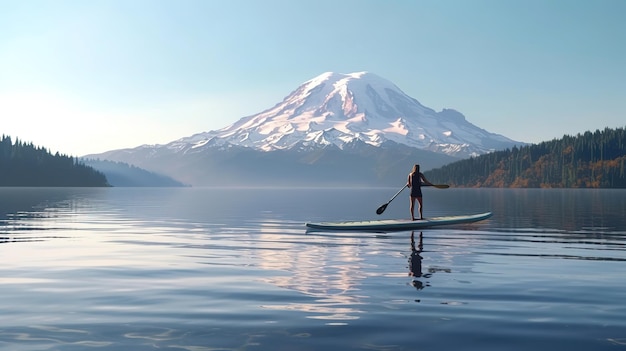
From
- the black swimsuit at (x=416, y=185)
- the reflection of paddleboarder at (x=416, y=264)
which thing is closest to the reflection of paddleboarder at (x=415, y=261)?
the reflection of paddleboarder at (x=416, y=264)

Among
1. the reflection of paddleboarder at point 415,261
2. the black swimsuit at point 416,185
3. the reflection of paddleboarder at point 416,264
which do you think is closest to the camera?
the reflection of paddleboarder at point 416,264

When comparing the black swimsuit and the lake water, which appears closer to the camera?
the lake water

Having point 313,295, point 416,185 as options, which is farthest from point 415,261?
point 416,185

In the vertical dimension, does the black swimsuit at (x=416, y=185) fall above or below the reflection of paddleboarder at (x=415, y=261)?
above

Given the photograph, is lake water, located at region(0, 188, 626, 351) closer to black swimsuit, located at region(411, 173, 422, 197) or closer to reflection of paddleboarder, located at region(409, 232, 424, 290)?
reflection of paddleboarder, located at region(409, 232, 424, 290)

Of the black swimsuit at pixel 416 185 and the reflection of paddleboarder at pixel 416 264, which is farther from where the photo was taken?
the black swimsuit at pixel 416 185

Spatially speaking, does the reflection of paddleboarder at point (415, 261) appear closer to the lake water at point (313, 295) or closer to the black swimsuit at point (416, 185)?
the lake water at point (313, 295)

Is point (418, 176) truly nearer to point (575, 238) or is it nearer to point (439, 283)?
point (575, 238)

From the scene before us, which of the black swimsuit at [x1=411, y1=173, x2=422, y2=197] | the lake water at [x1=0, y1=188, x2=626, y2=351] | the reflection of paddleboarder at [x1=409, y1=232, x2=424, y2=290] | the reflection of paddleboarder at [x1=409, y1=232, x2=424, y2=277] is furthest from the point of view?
the black swimsuit at [x1=411, y1=173, x2=422, y2=197]

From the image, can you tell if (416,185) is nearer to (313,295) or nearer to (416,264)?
(416,264)

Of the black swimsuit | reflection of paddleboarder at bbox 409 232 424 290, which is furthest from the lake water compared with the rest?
the black swimsuit

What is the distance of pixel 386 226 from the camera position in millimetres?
37688

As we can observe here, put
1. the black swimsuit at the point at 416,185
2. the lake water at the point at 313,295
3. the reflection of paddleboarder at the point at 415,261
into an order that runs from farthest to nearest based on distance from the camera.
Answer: the black swimsuit at the point at 416,185
the reflection of paddleboarder at the point at 415,261
the lake water at the point at 313,295

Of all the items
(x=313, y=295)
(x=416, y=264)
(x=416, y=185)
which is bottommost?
(x=313, y=295)
